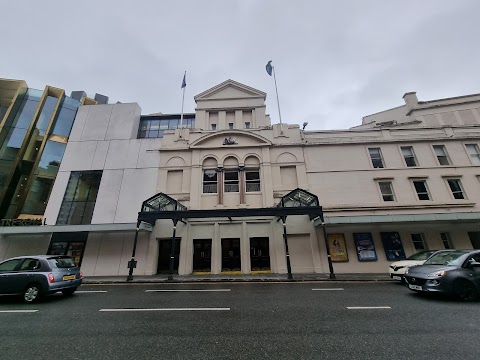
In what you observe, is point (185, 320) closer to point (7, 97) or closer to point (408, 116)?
point (408, 116)

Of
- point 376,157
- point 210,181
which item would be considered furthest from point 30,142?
point 376,157

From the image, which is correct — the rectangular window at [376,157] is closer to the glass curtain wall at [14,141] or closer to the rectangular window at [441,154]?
the rectangular window at [441,154]

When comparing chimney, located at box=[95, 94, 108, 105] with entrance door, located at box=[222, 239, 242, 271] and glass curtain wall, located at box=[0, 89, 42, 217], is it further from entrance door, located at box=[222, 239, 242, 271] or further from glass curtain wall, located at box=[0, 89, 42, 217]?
entrance door, located at box=[222, 239, 242, 271]

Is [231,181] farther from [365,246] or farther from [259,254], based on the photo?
[365,246]

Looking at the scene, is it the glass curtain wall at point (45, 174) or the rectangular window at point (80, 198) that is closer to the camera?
the rectangular window at point (80, 198)

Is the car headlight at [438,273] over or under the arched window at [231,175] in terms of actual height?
under

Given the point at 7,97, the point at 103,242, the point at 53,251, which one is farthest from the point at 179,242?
the point at 7,97

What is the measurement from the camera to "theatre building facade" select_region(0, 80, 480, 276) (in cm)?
1531

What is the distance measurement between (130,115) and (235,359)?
22510 millimetres

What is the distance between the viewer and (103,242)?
1636 centimetres

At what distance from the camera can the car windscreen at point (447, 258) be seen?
7.70 m

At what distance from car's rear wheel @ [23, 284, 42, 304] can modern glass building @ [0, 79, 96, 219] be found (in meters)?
16.1

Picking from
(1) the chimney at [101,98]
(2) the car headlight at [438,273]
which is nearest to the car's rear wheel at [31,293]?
(2) the car headlight at [438,273]

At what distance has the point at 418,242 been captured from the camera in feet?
51.8
